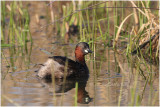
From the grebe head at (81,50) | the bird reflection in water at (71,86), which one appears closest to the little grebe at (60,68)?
the bird reflection in water at (71,86)

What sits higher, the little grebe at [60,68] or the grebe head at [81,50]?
the grebe head at [81,50]

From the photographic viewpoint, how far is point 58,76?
6.95 metres

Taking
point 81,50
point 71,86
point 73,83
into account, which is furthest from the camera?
point 81,50

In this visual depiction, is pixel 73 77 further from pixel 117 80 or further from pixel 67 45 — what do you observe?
pixel 67 45

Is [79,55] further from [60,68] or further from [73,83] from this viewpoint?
[73,83]

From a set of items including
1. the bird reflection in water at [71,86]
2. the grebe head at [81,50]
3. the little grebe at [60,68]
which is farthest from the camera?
the grebe head at [81,50]

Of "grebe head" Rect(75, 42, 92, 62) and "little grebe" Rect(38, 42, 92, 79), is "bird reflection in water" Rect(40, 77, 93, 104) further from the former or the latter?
"grebe head" Rect(75, 42, 92, 62)

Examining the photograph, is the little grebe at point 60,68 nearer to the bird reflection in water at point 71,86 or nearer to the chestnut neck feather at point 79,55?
the bird reflection in water at point 71,86

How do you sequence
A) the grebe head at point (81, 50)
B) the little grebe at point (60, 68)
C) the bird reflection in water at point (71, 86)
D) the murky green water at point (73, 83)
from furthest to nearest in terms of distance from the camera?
the grebe head at point (81, 50) → the little grebe at point (60, 68) → the bird reflection in water at point (71, 86) → the murky green water at point (73, 83)

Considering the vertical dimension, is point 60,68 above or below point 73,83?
above

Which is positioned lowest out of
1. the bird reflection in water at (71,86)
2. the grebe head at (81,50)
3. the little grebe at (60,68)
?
the bird reflection in water at (71,86)

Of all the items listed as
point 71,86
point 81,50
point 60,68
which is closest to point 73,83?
point 71,86

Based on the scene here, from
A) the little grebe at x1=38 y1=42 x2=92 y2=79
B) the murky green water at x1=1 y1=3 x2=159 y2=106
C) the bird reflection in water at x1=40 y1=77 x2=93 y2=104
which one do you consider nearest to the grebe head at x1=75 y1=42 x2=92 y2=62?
the murky green water at x1=1 y1=3 x2=159 y2=106

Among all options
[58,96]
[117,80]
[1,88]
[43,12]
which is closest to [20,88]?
[1,88]
